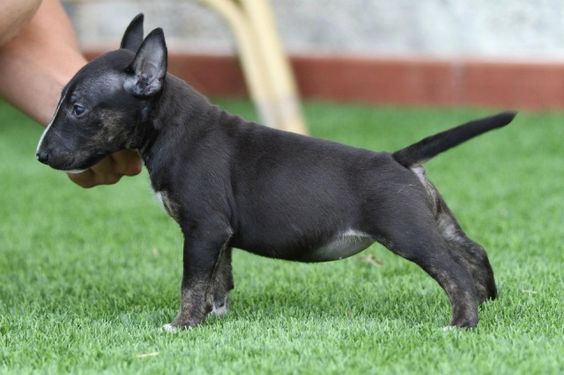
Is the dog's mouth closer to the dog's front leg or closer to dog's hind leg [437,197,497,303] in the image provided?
the dog's front leg

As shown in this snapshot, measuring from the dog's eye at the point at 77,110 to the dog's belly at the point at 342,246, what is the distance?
2.75 feet

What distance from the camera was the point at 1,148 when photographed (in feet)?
25.7

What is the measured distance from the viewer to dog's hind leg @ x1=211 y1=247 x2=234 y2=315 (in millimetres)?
3688

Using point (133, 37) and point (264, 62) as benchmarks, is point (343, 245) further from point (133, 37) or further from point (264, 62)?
point (264, 62)

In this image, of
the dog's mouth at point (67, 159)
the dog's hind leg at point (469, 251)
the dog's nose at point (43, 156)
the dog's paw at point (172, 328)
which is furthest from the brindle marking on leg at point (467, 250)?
the dog's nose at point (43, 156)

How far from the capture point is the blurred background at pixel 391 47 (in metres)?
8.45

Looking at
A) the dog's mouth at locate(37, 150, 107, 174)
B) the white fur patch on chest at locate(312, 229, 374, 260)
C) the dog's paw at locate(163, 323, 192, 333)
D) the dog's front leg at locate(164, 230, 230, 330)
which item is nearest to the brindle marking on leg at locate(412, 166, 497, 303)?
the white fur patch on chest at locate(312, 229, 374, 260)

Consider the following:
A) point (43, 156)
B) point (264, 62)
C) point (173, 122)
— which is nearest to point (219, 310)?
point (173, 122)

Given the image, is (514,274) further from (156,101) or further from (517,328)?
(156,101)

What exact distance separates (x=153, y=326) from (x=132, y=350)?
0.38 meters

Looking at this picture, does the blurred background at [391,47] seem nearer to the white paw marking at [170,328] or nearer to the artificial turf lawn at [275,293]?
the artificial turf lawn at [275,293]

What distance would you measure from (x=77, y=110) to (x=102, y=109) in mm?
81

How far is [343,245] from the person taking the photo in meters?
3.43

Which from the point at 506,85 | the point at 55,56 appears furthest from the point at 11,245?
the point at 506,85
